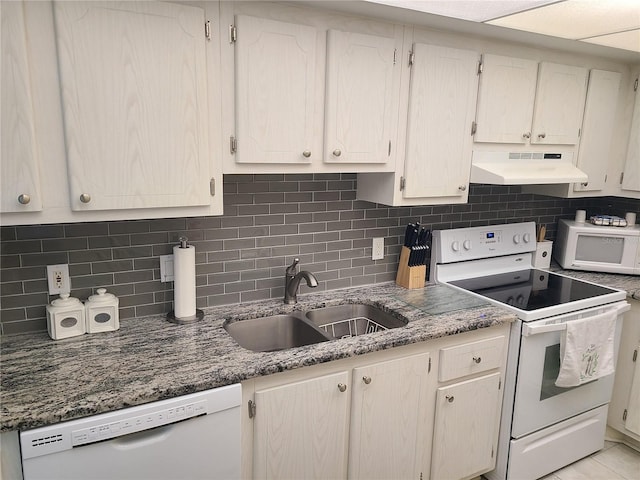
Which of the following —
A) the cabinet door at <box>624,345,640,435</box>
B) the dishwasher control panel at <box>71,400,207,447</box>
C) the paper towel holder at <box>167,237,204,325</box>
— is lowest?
the cabinet door at <box>624,345,640,435</box>

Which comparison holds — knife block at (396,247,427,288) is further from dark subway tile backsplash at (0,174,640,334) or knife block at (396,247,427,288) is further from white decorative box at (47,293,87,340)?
white decorative box at (47,293,87,340)

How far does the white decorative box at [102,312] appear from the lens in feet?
6.00

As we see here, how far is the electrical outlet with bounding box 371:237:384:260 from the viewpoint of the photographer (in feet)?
8.44

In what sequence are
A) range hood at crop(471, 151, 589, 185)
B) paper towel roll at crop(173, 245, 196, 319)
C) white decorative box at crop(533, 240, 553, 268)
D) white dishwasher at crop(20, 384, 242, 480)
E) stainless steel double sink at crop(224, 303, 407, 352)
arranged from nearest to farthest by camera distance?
1. white dishwasher at crop(20, 384, 242, 480)
2. paper towel roll at crop(173, 245, 196, 319)
3. stainless steel double sink at crop(224, 303, 407, 352)
4. range hood at crop(471, 151, 589, 185)
5. white decorative box at crop(533, 240, 553, 268)

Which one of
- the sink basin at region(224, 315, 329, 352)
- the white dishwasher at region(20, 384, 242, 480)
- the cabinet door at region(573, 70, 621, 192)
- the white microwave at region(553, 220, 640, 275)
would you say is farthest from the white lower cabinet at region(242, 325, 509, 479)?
the cabinet door at region(573, 70, 621, 192)

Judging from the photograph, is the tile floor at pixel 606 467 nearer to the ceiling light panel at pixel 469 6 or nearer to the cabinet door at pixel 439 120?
the cabinet door at pixel 439 120

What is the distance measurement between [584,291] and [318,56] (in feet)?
→ 6.22

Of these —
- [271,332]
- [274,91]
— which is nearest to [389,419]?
[271,332]

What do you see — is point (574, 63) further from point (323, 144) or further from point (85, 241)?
point (85, 241)

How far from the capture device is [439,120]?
2.22 m

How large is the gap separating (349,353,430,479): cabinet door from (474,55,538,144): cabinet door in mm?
1193

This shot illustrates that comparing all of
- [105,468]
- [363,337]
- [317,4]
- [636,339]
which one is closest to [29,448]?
[105,468]

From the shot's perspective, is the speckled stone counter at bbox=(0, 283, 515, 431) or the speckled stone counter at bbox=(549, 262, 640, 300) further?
the speckled stone counter at bbox=(549, 262, 640, 300)

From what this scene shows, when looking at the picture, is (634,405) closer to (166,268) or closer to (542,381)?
(542,381)
